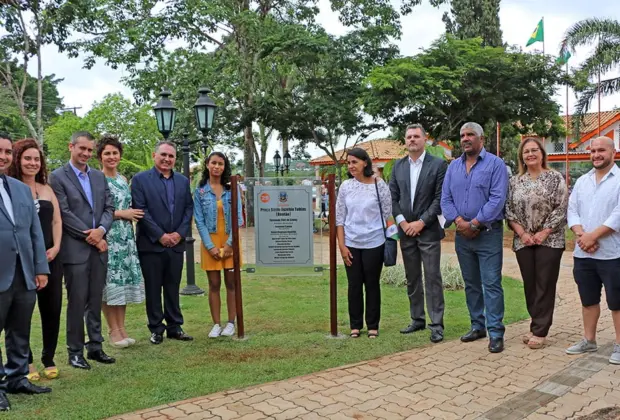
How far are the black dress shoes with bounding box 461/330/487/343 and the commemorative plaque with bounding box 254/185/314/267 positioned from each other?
1677 mm

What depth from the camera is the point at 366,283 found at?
5633mm

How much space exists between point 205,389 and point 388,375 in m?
1.42

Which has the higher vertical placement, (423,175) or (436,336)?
(423,175)

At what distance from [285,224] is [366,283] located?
1021mm

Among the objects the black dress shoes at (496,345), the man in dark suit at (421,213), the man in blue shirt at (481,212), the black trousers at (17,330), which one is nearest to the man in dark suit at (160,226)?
Result: the black trousers at (17,330)

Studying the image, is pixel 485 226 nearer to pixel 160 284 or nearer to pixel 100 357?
pixel 160 284

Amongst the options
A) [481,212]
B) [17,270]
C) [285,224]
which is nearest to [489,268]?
[481,212]

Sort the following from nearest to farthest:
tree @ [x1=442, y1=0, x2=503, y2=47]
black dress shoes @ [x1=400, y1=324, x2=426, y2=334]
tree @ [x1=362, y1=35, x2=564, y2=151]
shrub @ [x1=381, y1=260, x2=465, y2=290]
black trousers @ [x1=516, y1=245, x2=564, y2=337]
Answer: black trousers @ [x1=516, y1=245, x2=564, y2=337] → black dress shoes @ [x1=400, y1=324, x2=426, y2=334] → shrub @ [x1=381, y1=260, x2=465, y2=290] → tree @ [x1=362, y1=35, x2=564, y2=151] → tree @ [x1=442, y1=0, x2=503, y2=47]

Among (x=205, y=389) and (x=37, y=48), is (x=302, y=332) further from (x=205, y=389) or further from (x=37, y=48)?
(x=37, y=48)

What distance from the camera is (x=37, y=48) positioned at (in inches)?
664

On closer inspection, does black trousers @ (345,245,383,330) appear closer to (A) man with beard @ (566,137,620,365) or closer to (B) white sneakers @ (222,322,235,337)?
(B) white sneakers @ (222,322,235,337)

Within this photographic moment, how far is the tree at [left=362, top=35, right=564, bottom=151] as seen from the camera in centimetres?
1686

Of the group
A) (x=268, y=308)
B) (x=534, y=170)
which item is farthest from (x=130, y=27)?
(x=534, y=170)

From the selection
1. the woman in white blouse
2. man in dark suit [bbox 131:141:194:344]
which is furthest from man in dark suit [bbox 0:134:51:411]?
the woman in white blouse
